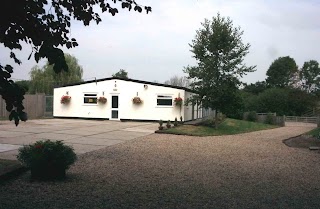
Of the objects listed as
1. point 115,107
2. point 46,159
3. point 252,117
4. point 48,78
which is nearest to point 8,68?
point 46,159

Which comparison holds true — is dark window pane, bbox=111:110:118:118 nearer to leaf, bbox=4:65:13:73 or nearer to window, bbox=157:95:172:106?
window, bbox=157:95:172:106

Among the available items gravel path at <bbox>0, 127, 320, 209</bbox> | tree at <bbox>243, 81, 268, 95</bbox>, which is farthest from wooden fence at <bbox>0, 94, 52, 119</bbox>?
tree at <bbox>243, 81, 268, 95</bbox>

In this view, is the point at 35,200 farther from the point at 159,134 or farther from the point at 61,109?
the point at 61,109

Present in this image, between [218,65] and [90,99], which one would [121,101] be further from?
[218,65]

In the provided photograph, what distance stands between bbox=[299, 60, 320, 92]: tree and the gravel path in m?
70.3

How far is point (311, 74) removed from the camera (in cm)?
8131

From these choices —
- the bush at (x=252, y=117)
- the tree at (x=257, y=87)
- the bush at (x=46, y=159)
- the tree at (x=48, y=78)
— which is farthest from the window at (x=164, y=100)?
the tree at (x=257, y=87)

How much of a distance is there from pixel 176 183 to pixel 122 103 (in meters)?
20.9

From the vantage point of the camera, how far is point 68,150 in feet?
25.1

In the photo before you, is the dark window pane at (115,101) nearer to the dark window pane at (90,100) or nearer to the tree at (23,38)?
the dark window pane at (90,100)

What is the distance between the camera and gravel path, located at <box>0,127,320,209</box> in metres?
6.20

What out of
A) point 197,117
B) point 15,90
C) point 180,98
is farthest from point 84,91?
point 15,90

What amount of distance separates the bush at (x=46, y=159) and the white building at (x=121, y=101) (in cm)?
2001

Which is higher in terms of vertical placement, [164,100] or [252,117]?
[164,100]
